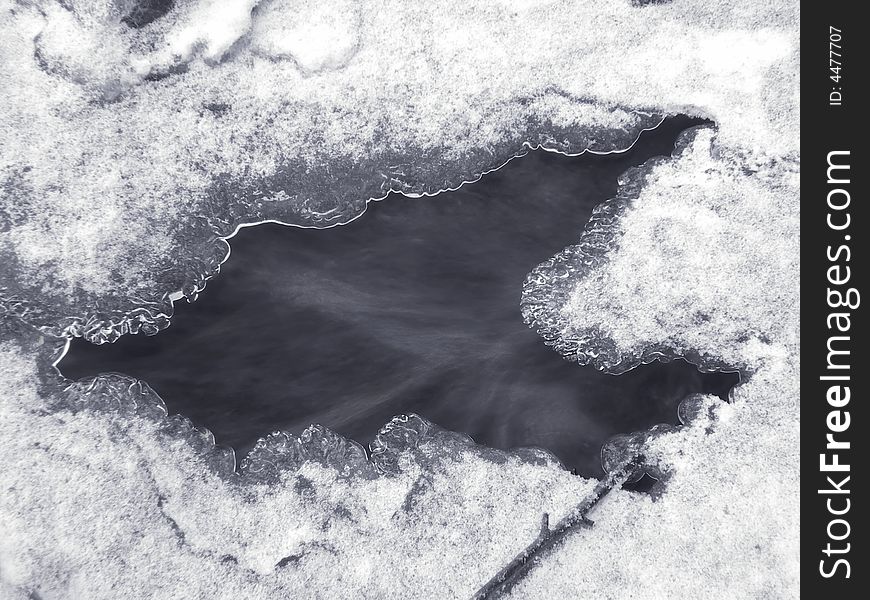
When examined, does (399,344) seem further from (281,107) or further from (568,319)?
(281,107)

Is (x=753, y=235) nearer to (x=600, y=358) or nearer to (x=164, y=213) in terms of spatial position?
(x=600, y=358)

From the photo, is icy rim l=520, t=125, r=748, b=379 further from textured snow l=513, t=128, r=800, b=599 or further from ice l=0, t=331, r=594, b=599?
ice l=0, t=331, r=594, b=599

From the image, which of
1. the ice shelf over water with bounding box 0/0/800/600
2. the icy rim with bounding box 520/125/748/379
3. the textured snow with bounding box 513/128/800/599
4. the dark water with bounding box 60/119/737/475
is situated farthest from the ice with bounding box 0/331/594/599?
the icy rim with bounding box 520/125/748/379

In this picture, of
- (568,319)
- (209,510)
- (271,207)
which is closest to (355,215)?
(271,207)

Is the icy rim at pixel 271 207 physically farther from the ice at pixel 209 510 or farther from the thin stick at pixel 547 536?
the thin stick at pixel 547 536

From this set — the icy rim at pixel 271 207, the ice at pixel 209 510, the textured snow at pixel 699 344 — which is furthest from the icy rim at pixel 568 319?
the ice at pixel 209 510

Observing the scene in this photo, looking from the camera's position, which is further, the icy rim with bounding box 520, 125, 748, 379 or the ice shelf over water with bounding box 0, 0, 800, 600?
the icy rim with bounding box 520, 125, 748, 379
